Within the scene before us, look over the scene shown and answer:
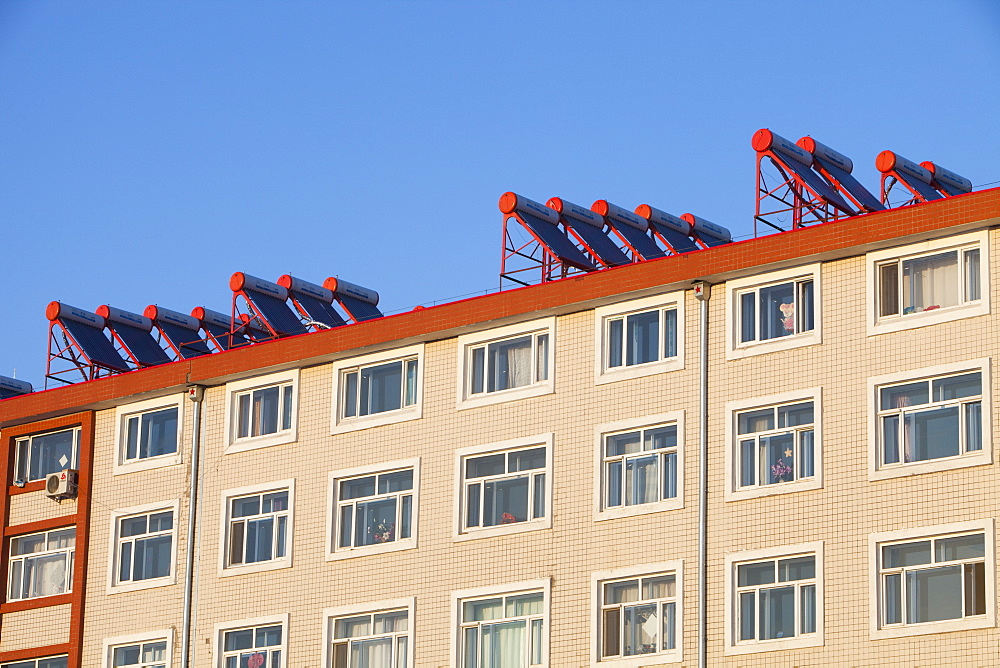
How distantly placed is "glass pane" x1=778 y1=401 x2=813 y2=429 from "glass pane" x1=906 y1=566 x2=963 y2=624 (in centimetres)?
356

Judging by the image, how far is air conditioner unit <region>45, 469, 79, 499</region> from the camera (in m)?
42.8

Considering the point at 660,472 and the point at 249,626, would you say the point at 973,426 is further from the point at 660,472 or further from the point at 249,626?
the point at 249,626

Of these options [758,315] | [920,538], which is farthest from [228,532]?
[920,538]

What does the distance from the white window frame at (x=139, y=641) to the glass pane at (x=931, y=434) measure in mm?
16813

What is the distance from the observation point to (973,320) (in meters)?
32.1

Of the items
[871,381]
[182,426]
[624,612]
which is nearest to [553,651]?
[624,612]

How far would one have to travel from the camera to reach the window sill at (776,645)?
32.0 metres

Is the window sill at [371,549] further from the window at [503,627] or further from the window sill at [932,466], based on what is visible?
the window sill at [932,466]

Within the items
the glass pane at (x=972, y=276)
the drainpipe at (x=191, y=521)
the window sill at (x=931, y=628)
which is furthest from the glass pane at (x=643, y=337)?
the drainpipe at (x=191, y=521)

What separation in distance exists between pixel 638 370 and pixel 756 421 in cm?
277

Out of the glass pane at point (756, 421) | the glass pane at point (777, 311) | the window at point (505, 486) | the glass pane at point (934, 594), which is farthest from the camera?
the window at point (505, 486)

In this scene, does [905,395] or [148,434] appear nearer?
[905,395]

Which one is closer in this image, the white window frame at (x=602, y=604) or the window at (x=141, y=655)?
the white window frame at (x=602, y=604)

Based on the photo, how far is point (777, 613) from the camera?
32.8 m
